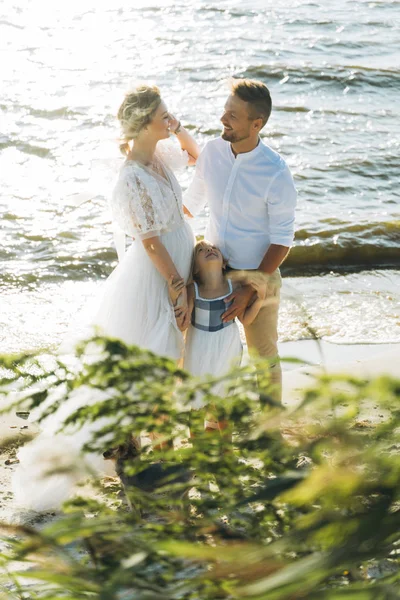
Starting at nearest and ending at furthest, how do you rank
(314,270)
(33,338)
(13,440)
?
(13,440)
(33,338)
(314,270)

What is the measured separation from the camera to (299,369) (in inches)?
233

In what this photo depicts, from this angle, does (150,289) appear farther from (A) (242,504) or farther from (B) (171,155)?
(A) (242,504)

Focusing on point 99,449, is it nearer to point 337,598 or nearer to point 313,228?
point 337,598

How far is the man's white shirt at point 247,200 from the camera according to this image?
15.4ft

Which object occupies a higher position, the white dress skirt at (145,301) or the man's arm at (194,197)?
the man's arm at (194,197)

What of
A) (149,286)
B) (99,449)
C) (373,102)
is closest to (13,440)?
(149,286)

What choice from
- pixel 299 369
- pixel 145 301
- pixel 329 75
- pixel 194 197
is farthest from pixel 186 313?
pixel 329 75

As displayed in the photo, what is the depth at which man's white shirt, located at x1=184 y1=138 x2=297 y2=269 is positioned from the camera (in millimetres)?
4688

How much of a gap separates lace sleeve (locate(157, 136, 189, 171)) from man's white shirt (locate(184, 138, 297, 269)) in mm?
104

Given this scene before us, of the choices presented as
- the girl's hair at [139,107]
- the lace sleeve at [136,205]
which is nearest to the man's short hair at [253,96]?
the girl's hair at [139,107]

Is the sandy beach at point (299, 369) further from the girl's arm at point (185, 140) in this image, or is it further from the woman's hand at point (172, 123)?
the woman's hand at point (172, 123)

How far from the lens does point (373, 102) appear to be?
15617 millimetres

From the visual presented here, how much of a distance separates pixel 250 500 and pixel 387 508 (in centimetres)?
14

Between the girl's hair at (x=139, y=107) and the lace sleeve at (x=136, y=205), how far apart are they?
0.26 metres
